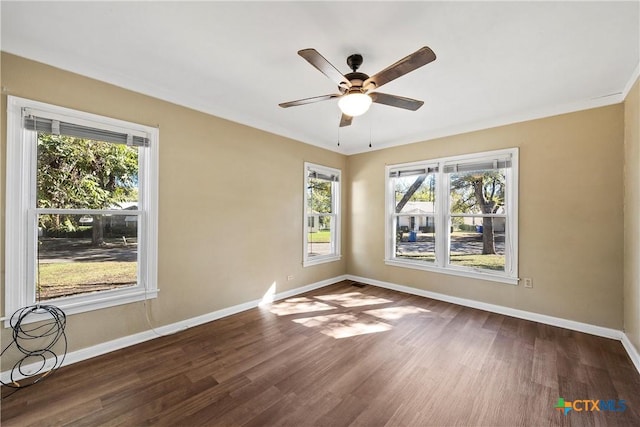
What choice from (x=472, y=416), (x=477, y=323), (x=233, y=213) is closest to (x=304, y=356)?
(x=472, y=416)

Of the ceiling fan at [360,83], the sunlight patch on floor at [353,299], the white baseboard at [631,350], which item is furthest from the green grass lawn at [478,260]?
the ceiling fan at [360,83]

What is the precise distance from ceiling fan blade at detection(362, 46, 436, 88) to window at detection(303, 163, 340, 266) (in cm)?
251

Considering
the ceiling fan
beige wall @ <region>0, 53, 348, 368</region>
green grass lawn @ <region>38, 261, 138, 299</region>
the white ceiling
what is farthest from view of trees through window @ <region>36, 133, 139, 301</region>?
the ceiling fan

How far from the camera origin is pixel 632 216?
8.37 feet

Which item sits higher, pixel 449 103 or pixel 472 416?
pixel 449 103

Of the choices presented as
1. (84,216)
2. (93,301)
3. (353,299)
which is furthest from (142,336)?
(353,299)

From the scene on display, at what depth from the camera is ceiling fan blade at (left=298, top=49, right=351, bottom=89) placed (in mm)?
1660

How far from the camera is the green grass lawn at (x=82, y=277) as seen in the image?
90.0 inches

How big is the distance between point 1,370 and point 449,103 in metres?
4.78

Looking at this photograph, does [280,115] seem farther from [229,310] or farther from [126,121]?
[229,310]

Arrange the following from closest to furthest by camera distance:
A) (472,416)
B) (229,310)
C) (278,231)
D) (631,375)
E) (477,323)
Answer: (472,416) → (631,375) → (477,323) → (229,310) → (278,231)

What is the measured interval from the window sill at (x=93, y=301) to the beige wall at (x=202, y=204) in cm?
7

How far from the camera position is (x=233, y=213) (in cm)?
349

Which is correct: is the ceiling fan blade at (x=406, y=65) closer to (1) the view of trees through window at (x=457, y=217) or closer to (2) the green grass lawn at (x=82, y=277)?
(1) the view of trees through window at (x=457, y=217)
